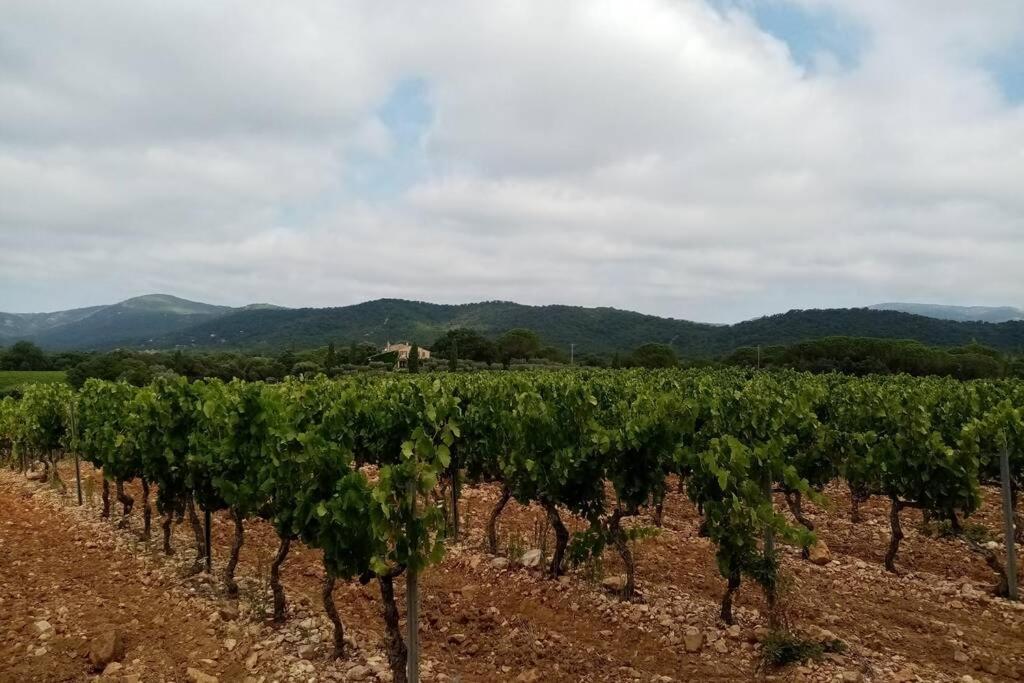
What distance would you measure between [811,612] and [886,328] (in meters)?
112

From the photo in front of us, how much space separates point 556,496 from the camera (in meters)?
8.49

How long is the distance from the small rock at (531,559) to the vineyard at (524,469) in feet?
0.55

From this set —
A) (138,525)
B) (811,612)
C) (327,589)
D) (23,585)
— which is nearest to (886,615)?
(811,612)

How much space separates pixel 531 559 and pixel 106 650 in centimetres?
531

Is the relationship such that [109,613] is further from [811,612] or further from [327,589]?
[811,612]

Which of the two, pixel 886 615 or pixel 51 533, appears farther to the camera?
pixel 51 533

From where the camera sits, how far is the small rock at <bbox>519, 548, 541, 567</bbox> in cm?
914

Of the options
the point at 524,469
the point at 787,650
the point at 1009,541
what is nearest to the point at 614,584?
the point at 524,469

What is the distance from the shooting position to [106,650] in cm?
624

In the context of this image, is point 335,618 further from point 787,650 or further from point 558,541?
point 787,650

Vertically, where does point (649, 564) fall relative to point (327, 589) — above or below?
below

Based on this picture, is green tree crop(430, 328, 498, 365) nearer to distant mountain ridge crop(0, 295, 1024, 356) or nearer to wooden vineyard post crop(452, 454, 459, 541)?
distant mountain ridge crop(0, 295, 1024, 356)

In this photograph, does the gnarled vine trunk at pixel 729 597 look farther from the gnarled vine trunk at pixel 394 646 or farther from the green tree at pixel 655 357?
the green tree at pixel 655 357

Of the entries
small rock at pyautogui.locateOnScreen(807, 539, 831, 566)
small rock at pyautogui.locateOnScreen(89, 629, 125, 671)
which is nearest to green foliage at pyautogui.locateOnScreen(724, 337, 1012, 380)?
small rock at pyautogui.locateOnScreen(807, 539, 831, 566)
